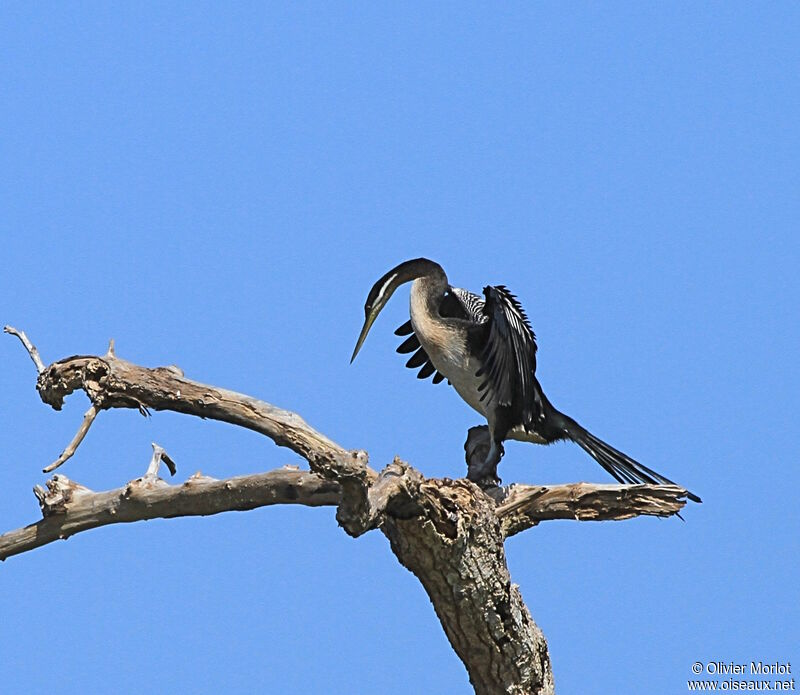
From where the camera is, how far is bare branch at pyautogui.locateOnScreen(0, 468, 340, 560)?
511cm

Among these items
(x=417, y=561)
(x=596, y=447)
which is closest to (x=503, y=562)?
(x=417, y=561)

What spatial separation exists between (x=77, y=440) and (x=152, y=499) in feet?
1.67

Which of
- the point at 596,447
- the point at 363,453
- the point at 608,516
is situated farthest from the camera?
the point at 596,447

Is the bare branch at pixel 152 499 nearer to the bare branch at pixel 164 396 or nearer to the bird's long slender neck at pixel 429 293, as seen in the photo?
the bare branch at pixel 164 396

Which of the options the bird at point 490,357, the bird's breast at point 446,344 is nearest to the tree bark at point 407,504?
the bird at point 490,357

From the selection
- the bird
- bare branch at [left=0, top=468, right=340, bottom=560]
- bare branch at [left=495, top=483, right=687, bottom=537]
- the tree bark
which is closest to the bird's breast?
the bird

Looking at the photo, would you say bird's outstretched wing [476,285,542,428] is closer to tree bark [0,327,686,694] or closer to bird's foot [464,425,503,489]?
bird's foot [464,425,503,489]

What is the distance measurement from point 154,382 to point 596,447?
2.20 metres

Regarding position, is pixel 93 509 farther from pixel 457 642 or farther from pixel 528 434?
pixel 528 434

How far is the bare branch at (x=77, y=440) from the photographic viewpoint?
566cm

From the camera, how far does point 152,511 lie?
557 cm

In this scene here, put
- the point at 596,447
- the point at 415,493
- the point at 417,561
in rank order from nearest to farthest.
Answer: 1. the point at 415,493
2. the point at 417,561
3. the point at 596,447

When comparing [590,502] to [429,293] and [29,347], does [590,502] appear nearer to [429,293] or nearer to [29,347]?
[429,293]

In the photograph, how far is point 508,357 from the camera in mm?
6016
